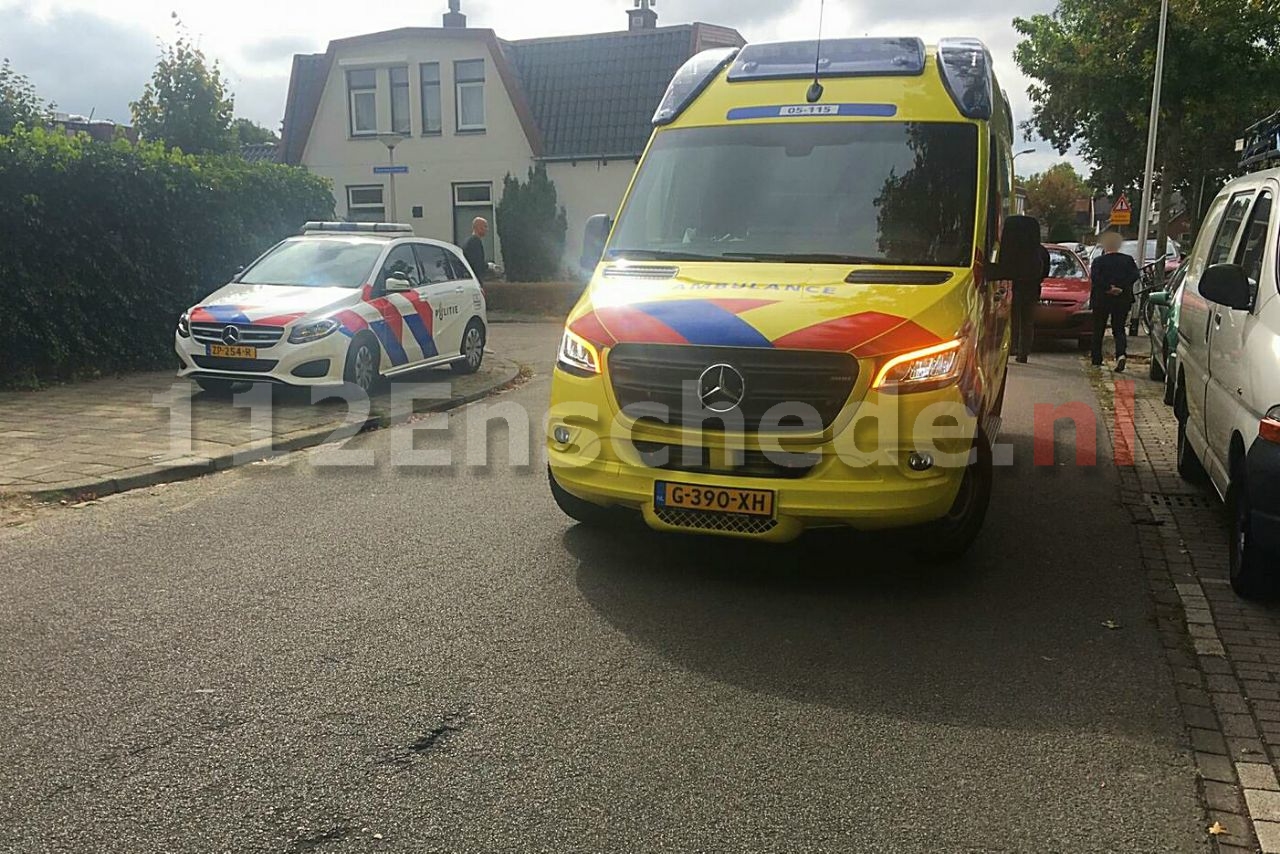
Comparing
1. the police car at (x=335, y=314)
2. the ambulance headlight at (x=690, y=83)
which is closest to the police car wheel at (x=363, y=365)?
the police car at (x=335, y=314)

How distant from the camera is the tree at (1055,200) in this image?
8312 cm

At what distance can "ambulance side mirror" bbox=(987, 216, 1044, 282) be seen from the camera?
6.23 m

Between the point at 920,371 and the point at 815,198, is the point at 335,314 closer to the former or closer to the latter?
the point at 815,198

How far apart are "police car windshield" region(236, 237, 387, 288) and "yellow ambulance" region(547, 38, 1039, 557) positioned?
5486 millimetres

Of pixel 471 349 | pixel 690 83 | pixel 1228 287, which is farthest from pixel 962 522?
pixel 471 349

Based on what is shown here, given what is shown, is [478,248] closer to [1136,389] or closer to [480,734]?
[1136,389]

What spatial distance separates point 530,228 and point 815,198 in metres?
25.1

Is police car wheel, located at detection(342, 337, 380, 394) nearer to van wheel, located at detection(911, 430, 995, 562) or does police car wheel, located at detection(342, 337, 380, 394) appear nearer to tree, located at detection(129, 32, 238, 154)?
van wheel, located at detection(911, 430, 995, 562)

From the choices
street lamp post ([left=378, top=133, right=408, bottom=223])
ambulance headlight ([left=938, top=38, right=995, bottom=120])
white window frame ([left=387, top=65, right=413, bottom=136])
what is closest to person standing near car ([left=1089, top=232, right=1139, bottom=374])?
ambulance headlight ([left=938, top=38, right=995, bottom=120])

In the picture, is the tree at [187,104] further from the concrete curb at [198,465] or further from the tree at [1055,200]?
the tree at [1055,200]

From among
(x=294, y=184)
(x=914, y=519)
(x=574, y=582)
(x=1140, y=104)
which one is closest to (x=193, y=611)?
(x=574, y=582)

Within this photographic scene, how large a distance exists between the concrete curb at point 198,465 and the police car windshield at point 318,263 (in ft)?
5.81

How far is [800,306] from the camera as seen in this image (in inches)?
212

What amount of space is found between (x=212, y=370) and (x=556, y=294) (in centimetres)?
1530
